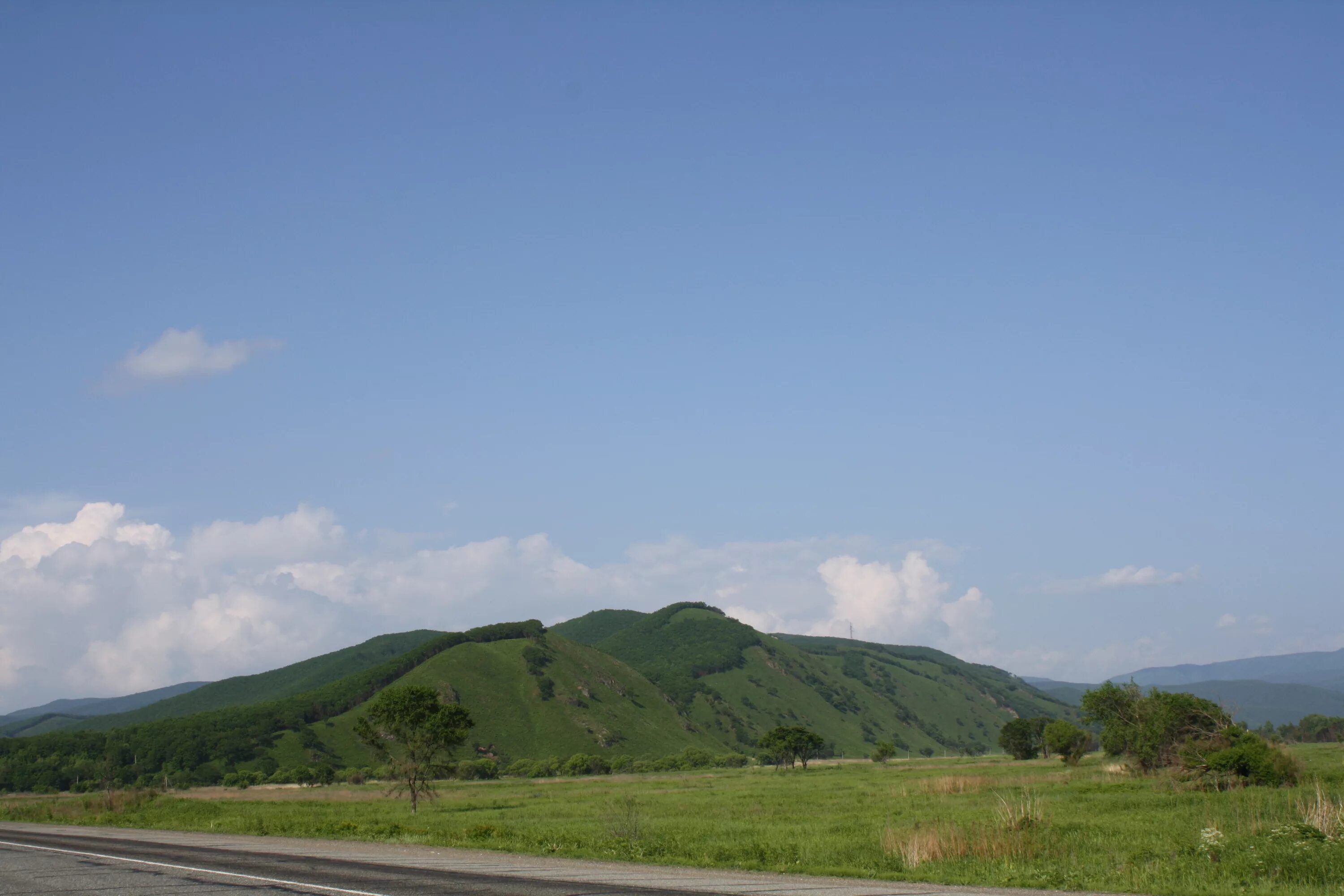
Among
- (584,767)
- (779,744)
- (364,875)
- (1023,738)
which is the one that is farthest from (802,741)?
(364,875)

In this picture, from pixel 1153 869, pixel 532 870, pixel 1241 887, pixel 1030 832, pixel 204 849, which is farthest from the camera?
pixel 204 849

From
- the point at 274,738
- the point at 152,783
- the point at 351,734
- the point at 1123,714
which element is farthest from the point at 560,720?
the point at 1123,714

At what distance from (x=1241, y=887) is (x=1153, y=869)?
91.4 inches

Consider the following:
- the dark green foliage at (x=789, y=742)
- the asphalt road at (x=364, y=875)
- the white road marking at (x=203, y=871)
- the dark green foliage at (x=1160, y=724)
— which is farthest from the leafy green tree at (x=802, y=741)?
the white road marking at (x=203, y=871)

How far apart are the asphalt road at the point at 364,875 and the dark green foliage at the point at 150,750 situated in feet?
439

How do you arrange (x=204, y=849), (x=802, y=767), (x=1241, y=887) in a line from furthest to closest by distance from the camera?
1. (x=802, y=767)
2. (x=204, y=849)
3. (x=1241, y=887)

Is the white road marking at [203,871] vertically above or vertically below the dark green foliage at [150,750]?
above

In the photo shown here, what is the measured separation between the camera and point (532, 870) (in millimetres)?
24391

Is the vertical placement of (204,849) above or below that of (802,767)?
above

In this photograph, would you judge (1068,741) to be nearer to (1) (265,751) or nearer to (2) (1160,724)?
(2) (1160,724)

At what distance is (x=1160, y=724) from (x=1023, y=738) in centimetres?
Result: 8066

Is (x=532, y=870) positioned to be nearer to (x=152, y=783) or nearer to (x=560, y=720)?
(x=152, y=783)

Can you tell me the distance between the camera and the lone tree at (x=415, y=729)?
70.2 metres

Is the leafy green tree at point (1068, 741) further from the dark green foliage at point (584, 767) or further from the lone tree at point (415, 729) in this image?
the dark green foliage at point (584, 767)
